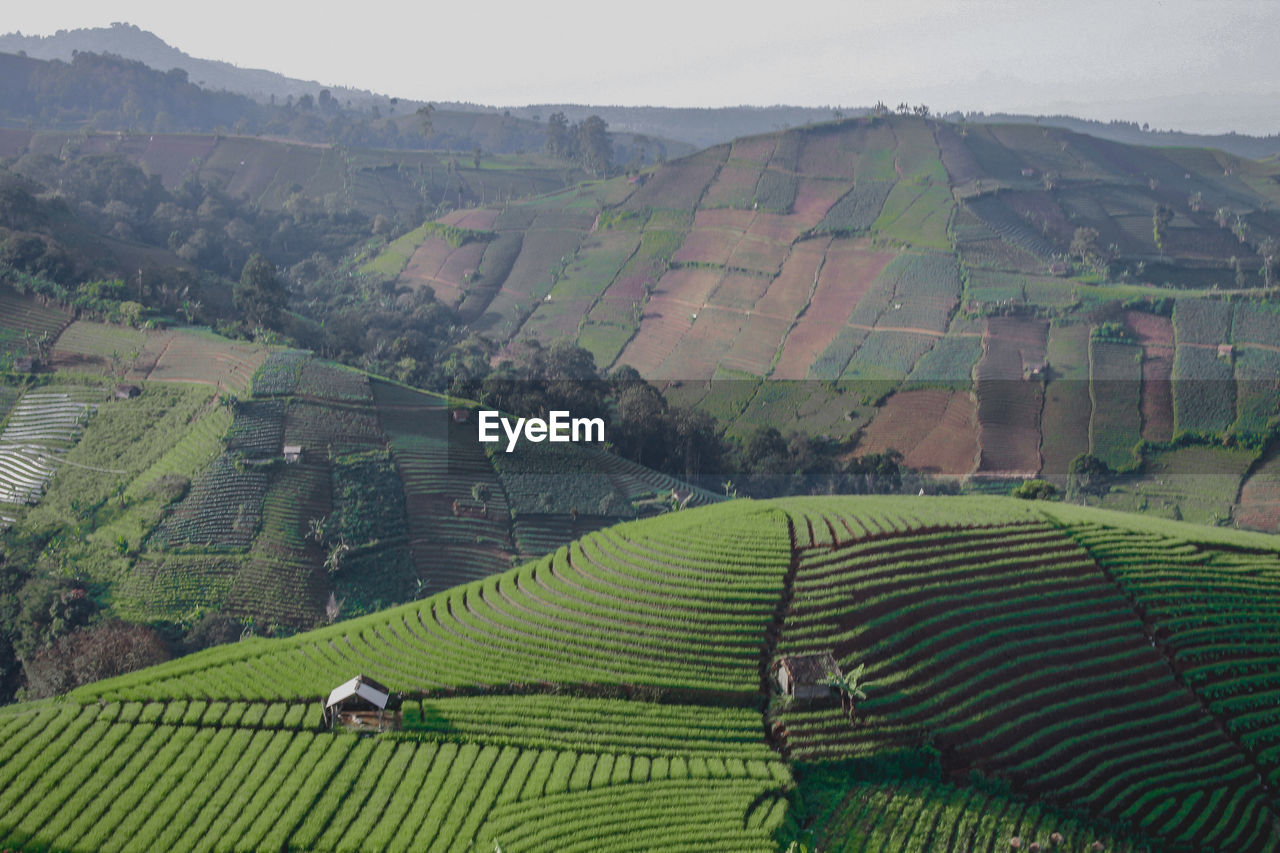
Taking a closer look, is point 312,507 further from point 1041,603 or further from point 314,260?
point 314,260

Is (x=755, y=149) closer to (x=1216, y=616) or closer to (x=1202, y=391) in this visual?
(x=1202, y=391)

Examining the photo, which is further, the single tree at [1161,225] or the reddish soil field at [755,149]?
the reddish soil field at [755,149]

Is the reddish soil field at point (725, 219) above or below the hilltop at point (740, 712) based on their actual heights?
above

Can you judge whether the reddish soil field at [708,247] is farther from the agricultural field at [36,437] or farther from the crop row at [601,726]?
the crop row at [601,726]

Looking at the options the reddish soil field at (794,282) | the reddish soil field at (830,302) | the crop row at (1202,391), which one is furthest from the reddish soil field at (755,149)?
the crop row at (1202,391)

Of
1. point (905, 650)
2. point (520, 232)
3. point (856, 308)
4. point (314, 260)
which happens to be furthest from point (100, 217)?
point (905, 650)

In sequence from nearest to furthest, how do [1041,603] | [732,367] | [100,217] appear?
[1041,603] < [732,367] < [100,217]
